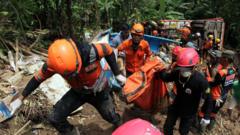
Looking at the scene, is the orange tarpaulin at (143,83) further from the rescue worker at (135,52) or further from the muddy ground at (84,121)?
the muddy ground at (84,121)

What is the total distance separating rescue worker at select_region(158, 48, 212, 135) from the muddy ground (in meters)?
1.09

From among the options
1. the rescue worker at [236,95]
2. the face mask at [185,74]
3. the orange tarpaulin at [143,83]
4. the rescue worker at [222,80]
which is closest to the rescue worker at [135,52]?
the orange tarpaulin at [143,83]

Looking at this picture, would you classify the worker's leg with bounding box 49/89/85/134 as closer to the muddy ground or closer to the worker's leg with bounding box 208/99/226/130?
the muddy ground

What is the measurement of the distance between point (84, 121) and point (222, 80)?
2548mm

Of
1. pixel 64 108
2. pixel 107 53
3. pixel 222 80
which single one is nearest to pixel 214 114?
pixel 222 80

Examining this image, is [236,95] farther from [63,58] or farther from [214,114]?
[63,58]

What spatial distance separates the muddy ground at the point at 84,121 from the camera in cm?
542

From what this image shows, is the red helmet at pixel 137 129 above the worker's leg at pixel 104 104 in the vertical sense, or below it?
above

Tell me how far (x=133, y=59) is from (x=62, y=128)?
6.75 feet

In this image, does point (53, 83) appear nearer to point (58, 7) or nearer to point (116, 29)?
point (58, 7)

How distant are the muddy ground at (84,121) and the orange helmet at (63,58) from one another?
2.22 m

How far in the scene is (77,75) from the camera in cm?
406

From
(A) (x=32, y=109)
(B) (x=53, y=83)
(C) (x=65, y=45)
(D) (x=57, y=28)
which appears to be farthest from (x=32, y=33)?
(C) (x=65, y=45)

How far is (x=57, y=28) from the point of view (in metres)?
9.48
